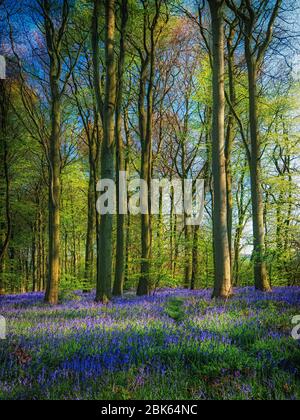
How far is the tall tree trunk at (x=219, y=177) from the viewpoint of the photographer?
9.49m

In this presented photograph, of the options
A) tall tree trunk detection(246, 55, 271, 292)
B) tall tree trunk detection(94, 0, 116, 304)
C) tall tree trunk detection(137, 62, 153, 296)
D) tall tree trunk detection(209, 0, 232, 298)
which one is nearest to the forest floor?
tall tree trunk detection(209, 0, 232, 298)

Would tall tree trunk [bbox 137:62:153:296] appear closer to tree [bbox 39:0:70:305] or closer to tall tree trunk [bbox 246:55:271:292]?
tree [bbox 39:0:70:305]

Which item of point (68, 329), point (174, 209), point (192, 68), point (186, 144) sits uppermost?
point (192, 68)

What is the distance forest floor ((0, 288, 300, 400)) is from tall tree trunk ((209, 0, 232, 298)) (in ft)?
9.86

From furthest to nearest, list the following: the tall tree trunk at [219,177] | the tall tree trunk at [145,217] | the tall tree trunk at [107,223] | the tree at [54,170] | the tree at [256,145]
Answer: the tall tree trunk at [145,217]
the tree at [54,170]
the tree at [256,145]
the tall tree trunk at [107,223]
the tall tree trunk at [219,177]

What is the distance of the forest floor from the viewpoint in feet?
10.6

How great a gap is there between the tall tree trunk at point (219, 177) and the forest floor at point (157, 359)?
301cm

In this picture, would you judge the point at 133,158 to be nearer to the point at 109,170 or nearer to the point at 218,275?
the point at 109,170

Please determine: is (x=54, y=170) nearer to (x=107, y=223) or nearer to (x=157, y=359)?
(x=107, y=223)

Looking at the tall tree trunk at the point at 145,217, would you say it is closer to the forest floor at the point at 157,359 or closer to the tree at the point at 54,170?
the tree at the point at 54,170

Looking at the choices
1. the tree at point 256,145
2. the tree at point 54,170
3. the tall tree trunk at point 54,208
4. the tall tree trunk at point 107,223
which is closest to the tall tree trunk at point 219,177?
the tree at point 256,145

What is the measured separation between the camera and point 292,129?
19.8 m
